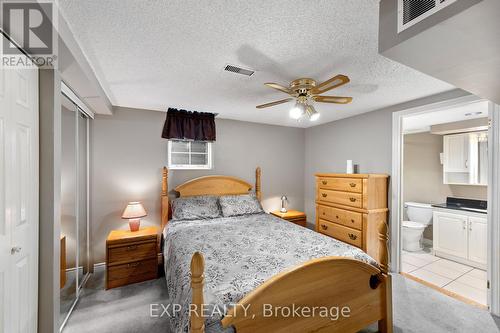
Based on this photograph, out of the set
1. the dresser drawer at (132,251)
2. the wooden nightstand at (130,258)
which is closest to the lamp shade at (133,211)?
the wooden nightstand at (130,258)

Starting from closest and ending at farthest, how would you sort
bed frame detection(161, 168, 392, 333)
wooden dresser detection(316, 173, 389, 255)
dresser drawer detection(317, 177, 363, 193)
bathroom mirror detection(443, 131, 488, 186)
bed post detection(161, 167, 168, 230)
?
bed frame detection(161, 168, 392, 333)
wooden dresser detection(316, 173, 389, 255)
dresser drawer detection(317, 177, 363, 193)
bed post detection(161, 167, 168, 230)
bathroom mirror detection(443, 131, 488, 186)

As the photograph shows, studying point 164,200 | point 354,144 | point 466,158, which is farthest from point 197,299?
point 466,158

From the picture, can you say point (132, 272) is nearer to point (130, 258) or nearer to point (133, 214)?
point (130, 258)

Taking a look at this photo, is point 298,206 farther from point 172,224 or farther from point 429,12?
point 429,12

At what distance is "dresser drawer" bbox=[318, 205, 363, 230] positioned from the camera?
303 cm

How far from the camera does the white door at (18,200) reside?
3.93 ft

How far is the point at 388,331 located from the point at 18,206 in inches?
108

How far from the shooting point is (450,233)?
3408 mm

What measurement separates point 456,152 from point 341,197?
232 cm

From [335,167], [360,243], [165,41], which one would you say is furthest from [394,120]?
[165,41]

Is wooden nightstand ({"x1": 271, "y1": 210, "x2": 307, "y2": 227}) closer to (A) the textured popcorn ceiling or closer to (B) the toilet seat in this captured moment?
(B) the toilet seat

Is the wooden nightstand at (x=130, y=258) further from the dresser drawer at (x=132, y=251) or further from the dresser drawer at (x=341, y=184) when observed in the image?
the dresser drawer at (x=341, y=184)

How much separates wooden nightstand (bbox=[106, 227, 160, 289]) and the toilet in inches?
156

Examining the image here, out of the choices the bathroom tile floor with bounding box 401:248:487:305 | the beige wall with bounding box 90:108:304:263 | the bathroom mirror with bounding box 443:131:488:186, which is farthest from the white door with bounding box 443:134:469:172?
the beige wall with bounding box 90:108:304:263
